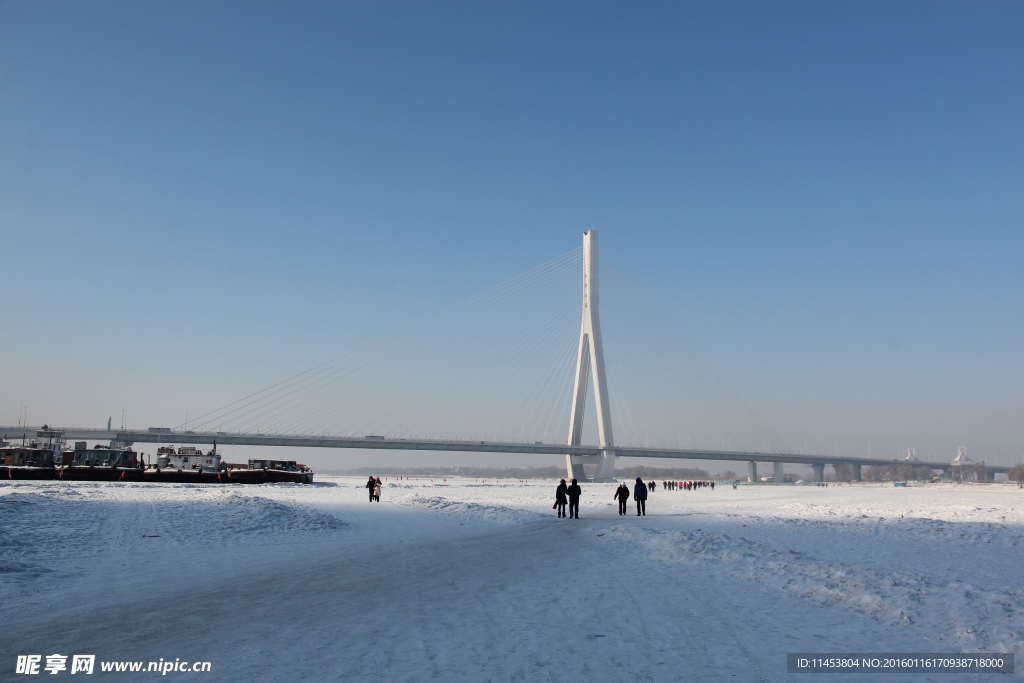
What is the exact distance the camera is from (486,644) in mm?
5891

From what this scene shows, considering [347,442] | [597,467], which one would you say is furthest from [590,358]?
[347,442]

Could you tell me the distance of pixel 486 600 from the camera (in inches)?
309

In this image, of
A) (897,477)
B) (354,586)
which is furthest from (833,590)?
(897,477)

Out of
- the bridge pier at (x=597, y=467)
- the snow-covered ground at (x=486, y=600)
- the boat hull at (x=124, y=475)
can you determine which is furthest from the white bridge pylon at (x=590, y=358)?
the snow-covered ground at (x=486, y=600)

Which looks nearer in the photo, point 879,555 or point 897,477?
point 879,555

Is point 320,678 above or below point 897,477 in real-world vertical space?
above

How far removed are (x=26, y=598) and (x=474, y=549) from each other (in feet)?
23.7

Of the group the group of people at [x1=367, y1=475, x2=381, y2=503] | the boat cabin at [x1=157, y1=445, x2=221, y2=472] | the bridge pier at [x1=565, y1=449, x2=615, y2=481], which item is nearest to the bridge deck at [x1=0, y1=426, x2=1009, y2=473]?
the bridge pier at [x1=565, y1=449, x2=615, y2=481]

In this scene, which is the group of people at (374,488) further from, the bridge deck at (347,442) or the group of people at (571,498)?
the bridge deck at (347,442)

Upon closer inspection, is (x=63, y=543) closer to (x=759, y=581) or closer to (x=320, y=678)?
(x=320, y=678)

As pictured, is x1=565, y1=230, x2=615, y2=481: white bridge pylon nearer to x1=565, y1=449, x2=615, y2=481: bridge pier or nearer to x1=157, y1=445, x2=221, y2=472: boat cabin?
x1=565, y1=449, x2=615, y2=481: bridge pier

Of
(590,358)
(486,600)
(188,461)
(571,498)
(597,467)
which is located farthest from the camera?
(597,467)

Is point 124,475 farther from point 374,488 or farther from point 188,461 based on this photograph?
point 374,488

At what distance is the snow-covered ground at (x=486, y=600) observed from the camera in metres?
5.51
